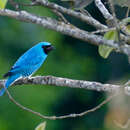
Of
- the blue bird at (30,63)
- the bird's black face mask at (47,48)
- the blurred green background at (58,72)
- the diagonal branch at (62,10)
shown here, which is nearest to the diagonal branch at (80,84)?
the diagonal branch at (62,10)

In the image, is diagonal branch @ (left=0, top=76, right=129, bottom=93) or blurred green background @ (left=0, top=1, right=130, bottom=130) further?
blurred green background @ (left=0, top=1, right=130, bottom=130)

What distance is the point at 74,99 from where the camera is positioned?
1395 cm

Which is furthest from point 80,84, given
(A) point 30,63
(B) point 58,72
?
(B) point 58,72

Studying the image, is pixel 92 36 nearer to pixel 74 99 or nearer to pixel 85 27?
pixel 85 27

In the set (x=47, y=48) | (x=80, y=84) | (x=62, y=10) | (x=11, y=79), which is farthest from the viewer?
(x=47, y=48)

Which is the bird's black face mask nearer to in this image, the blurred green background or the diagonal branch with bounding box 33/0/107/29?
the diagonal branch with bounding box 33/0/107/29

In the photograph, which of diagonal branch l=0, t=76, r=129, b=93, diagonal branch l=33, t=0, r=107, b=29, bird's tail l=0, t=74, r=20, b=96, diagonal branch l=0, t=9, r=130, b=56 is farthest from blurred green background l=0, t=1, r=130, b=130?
diagonal branch l=0, t=9, r=130, b=56

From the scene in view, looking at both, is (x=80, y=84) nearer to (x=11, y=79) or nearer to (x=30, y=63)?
(x=11, y=79)

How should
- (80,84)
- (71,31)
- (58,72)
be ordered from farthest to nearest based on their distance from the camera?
(58,72)
(80,84)
(71,31)

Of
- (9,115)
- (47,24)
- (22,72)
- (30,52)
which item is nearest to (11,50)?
(9,115)

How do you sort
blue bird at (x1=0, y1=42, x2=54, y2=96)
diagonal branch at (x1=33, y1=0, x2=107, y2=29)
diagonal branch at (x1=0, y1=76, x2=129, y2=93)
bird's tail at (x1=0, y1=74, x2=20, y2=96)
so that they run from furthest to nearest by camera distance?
blue bird at (x1=0, y1=42, x2=54, y2=96)
bird's tail at (x1=0, y1=74, x2=20, y2=96)
diagonal branch at (x1=0, y1=76, x2=129, y2=93)
diagonal branch at (x1=33, y1=0, x2=107, y2=29)

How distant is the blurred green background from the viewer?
1195cm

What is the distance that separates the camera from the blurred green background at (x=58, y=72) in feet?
39.2

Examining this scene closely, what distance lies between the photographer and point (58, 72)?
42.4 feet
